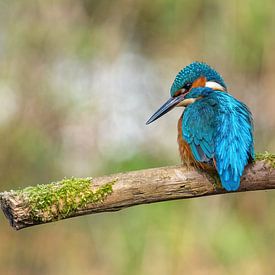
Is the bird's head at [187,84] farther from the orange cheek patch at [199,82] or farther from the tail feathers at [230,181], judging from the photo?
the tail feathers at [230,181]

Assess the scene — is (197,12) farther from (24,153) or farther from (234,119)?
(234,119)

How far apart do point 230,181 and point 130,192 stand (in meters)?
0.37

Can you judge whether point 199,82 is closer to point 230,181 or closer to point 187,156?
point 187,156

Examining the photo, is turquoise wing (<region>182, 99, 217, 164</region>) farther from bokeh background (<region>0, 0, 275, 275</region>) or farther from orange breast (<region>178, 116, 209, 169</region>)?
bokeh background (<region>0, 0, 275, 275</region>)

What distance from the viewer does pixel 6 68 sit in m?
4.63

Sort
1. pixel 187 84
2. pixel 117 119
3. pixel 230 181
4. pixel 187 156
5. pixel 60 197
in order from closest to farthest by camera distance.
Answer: pixel 60 197 → pixel 230 181 → pixel 187 156 → pixel 187 84 → pixel 117 119

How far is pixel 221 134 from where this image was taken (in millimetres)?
2545

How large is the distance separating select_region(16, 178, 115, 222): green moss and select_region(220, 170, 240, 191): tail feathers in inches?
16.1

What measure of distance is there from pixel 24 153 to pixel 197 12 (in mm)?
1503

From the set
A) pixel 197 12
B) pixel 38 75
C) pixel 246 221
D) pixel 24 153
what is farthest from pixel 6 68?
pixel 246 221

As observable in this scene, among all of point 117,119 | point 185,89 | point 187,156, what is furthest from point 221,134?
point 117,119

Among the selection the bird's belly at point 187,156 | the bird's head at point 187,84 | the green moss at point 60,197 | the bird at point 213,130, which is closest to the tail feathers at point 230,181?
the bird at point 213,130

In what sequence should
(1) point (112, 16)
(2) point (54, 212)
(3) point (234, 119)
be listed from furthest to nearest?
(1) point (112, 16) → (3) point (234, 119) → (2) point (54, 212)

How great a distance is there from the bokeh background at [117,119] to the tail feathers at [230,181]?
2012 mm
